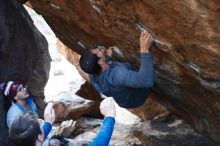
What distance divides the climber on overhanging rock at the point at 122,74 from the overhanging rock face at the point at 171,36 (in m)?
0.32

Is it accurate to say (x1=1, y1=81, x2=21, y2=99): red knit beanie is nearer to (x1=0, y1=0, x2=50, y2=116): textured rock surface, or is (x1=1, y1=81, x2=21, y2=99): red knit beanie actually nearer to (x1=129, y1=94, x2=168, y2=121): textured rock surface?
(x1=0, y1=0, x2=50, y2=116): textured rock surface

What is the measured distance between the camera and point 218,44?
13.7ft

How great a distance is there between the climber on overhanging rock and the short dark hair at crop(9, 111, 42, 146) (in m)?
1.55

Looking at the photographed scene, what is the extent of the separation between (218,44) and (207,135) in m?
3.14

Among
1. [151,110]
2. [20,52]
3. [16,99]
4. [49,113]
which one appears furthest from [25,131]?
[151,110]

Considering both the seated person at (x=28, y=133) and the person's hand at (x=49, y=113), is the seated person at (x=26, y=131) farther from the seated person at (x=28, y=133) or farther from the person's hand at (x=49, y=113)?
the person's hand at (x=49, y=113)

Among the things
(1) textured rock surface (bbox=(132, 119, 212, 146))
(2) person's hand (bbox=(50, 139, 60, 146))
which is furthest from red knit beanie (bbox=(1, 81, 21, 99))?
(1) textured rock surface (bbox=(132, 119, 212, 146))

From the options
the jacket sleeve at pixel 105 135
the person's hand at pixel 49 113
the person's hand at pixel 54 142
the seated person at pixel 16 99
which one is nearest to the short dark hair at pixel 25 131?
the jacket sleeve at pixel 105 135

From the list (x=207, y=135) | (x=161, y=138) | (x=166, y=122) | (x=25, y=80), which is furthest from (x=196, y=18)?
(x=166, y=122)

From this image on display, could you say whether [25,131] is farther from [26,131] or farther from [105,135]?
[105,135]

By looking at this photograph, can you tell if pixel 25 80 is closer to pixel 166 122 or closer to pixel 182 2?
pixel 166 122

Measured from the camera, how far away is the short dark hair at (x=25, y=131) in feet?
11.3

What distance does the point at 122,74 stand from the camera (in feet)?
16.1

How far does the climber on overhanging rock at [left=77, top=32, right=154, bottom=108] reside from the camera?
4.63 m
